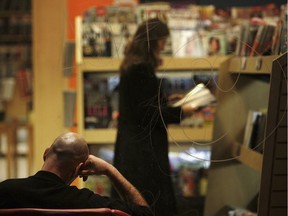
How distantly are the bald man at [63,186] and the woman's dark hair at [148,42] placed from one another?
549 mm

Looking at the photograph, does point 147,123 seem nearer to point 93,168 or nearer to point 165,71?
point 93,168

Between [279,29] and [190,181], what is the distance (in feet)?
4.03

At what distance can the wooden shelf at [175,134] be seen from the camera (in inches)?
87.9

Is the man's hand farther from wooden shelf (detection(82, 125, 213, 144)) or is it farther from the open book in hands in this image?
the open book in hands

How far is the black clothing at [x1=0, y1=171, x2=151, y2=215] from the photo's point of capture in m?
1.49

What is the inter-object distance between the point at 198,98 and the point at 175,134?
0.35 meters

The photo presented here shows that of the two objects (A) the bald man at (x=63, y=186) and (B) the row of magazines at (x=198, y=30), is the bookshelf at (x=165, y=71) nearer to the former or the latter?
(B) the row of magazines at (x=198, y=30)

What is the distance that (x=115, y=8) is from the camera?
2.93 metres

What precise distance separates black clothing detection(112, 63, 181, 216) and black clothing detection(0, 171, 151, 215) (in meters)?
0.29

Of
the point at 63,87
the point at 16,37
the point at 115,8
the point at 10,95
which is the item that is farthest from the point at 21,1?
the point at 63,87

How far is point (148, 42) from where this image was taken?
6.71 feet

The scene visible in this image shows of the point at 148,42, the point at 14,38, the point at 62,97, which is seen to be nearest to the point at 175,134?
the point at 148,42

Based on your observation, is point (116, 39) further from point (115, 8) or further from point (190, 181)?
point (190, 181)

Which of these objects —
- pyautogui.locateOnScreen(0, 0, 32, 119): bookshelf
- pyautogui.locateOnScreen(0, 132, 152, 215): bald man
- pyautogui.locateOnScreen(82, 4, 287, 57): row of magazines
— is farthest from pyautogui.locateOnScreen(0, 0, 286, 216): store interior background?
pyautogui.locateOnScreen(0, 0, 32, 119): bookshelf
